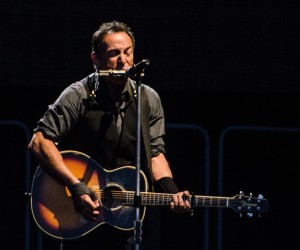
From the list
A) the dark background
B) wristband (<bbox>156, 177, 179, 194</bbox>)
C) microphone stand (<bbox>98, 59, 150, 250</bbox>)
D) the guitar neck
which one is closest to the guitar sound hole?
the guitar neck

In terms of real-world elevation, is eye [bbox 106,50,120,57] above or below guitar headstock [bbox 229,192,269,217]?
above

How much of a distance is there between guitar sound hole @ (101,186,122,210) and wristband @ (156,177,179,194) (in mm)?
224

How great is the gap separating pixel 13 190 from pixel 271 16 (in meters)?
2.38

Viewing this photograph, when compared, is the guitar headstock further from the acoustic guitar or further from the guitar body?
the guitar body

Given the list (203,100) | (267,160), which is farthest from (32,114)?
(267,160)

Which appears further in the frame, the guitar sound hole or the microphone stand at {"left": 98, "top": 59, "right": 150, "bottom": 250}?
the guitar sound hole

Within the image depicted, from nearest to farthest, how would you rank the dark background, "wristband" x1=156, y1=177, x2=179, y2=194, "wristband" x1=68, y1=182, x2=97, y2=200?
"wristband" x1=68, y1=182, x2=97, y2=200
"wristband" x1=156, y1=177, x2=179, y2=194
the dark background

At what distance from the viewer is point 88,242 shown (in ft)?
13.9

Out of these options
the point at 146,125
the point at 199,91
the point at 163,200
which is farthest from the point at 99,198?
→ the point at 199,91

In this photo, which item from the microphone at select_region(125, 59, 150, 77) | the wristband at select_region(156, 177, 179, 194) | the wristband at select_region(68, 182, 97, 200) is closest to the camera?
the microphone at select_region(125, 59, 150, 77)

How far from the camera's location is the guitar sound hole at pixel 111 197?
4312 mm

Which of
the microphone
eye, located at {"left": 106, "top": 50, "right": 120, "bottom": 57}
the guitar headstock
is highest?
eye, located at {"left": 106, "top": 50, "right": 120, "bottom": 57}

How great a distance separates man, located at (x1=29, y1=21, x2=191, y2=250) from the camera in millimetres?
4160

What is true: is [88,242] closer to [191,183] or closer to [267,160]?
[191,183]
